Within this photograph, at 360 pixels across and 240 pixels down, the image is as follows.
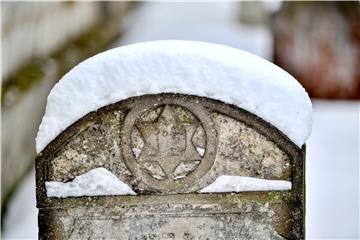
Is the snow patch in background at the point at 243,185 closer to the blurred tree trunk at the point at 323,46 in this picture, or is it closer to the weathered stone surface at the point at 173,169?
the weathered stone surface at the point at 173,169

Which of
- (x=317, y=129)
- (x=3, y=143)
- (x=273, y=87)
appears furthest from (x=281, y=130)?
(x=317, y=129)

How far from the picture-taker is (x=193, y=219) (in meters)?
2.78

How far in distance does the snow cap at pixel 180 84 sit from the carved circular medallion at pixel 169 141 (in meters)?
0.06

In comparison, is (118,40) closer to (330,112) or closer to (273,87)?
(330,112)

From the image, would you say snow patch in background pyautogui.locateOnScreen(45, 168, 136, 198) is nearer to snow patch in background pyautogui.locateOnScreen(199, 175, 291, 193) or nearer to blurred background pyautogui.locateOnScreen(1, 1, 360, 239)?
snow patch in background pyautogui.locateOnScreen(199, 175, 291, 193)

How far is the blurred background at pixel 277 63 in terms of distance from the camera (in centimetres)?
521

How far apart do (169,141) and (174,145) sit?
21 millimetres

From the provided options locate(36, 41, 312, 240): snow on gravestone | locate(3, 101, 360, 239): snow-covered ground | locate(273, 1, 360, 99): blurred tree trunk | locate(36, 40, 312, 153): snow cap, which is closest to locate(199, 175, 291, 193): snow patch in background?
locate(36, 41, 312, 240): snow on gravestone

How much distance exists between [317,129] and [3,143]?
106 inches

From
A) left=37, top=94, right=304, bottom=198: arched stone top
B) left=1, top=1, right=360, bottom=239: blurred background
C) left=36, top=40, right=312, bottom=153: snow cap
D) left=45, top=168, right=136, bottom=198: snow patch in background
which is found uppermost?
left=1, top=1, right=360, bottom=239: blurred background

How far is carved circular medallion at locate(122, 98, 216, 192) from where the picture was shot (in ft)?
8.75

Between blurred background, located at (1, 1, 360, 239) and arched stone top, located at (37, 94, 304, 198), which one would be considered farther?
blurred background, located at (1, 1, 360, 239)

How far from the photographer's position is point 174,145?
2.70 m

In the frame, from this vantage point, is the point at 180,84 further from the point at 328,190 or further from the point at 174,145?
the point at 328,190
